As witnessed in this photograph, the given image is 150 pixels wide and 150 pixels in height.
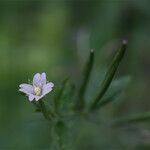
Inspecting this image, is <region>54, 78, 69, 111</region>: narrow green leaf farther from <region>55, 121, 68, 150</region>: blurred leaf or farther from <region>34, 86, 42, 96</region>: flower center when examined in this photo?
<region>34, 86, 42, 96</region>: flower center

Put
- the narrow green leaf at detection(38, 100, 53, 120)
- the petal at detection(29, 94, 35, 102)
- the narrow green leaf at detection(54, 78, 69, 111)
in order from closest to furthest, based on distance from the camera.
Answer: the petal at detection(29, 94, 35, 102)
the narrow green leaf at detection(38, 100, 53, 120)
the narrow green leaf at detection(54, 78, 69, 111)

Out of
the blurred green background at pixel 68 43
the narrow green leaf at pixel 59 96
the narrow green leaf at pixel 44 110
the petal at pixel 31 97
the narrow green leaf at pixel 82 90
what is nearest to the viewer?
the petal at pixel 31 97

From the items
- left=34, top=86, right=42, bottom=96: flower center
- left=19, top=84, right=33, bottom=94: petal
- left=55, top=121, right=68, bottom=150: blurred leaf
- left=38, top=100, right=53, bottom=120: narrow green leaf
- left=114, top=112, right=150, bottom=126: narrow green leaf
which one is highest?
left=19, top=84, right=33, bottom=94: petal

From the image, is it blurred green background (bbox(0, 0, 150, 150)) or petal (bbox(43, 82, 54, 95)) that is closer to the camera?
petal (bbox(43, 82, 54, 95))

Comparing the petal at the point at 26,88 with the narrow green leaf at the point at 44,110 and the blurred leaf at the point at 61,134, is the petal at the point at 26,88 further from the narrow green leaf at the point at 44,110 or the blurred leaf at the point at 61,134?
the blurred leaf at the point at 61,134

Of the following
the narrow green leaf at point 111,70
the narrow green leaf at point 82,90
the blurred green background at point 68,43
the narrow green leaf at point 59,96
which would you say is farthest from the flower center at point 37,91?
the blurred green background at point 68,43

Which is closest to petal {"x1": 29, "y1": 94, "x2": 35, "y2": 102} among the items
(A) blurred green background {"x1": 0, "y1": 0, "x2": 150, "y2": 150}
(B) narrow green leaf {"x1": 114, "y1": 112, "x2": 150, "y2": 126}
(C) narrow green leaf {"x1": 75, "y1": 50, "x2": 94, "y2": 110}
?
(C) narrow green leaf {"x1": 75, "y1": 50, "x2": 94, "y2": 110}

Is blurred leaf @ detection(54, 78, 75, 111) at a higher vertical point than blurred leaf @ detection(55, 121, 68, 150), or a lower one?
higher
